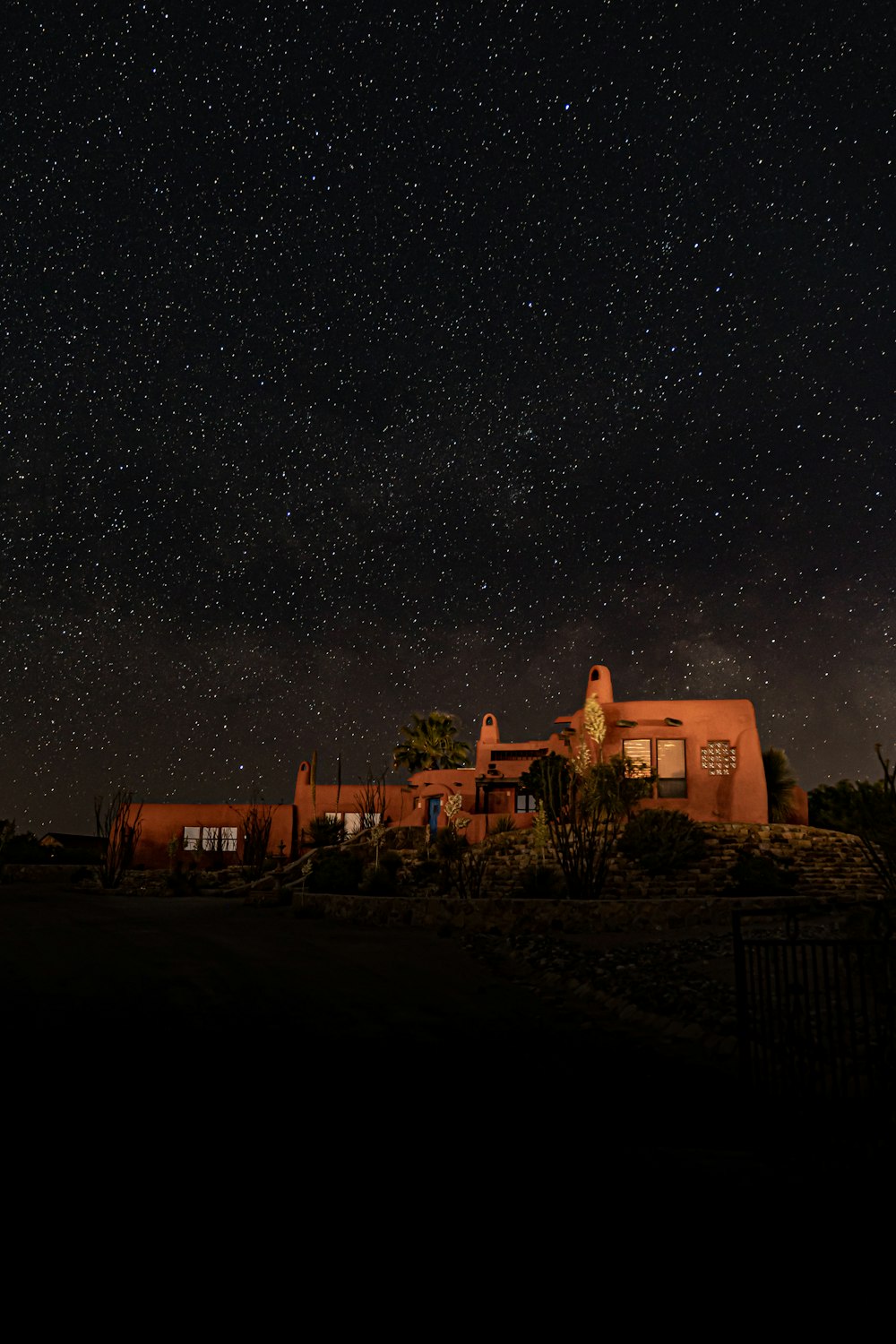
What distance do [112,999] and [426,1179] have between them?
6081mm

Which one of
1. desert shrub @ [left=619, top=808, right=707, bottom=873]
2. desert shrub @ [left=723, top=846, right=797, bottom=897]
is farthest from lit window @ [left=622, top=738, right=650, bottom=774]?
desert shrub @ [left=723, top=846, right=797, bottom=897]

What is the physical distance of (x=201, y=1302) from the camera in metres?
2.61

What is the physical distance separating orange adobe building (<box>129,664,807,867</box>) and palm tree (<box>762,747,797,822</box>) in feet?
3.10

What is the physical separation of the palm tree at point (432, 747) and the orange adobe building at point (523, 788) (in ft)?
19.0

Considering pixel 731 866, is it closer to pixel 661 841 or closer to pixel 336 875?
pixel 661 841

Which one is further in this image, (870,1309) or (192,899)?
(192,899)

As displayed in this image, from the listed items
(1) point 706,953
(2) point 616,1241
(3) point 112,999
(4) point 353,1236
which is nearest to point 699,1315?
(2) point 616,1241

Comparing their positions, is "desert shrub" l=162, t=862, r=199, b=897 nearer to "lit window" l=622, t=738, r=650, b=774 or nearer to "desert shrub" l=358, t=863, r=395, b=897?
"desert shrub" l=358, t=863, r=395, b=897

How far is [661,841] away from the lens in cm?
2211

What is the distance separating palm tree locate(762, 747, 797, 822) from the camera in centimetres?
3056

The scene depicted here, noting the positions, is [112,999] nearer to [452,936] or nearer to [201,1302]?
[201,1302]

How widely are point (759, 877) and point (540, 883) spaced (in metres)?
5.45

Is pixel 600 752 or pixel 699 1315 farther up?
pixel 600 752

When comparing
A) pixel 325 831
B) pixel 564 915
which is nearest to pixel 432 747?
pixel 325 831
